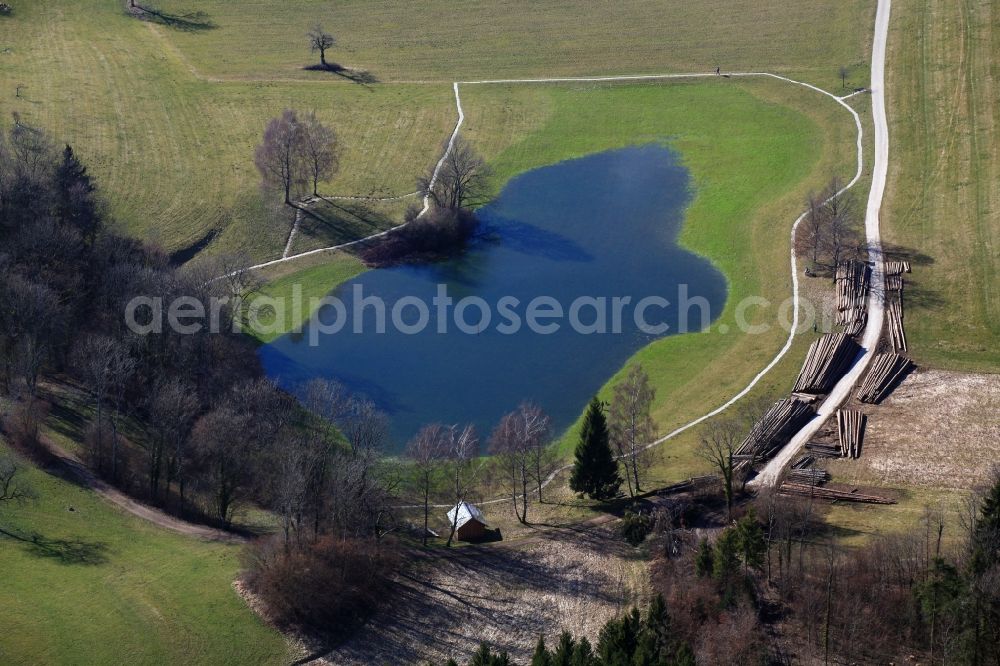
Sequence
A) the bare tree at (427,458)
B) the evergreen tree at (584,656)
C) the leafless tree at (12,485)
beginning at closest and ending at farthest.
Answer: the evergreen tree at (584,656) < the leafless tree at (12,485) < the bare tree at (427,458)

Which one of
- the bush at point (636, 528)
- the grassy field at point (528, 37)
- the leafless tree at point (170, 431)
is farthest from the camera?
the grassy field at point (528, 37)

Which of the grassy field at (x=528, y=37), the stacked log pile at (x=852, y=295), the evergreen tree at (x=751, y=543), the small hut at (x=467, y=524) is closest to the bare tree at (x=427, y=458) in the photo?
the small hut at (x=467, y=524)

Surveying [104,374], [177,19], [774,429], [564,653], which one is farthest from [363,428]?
[177,19]

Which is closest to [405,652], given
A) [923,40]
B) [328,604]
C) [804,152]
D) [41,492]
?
[328,604]

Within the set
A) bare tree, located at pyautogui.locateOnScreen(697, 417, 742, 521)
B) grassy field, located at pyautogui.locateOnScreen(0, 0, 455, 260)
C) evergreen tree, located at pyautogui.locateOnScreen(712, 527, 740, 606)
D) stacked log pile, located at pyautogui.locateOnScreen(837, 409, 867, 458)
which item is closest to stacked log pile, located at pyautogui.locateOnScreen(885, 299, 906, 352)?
stacked log pile, located at pyautogui.locateOnScreen(837, 409, 867, 458)

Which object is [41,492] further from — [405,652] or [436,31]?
[436,31]

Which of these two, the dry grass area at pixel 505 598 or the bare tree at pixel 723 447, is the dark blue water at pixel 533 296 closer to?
the bare tree at pixel 723 447

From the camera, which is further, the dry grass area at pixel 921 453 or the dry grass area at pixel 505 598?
the dry grass area at pixel 921 453

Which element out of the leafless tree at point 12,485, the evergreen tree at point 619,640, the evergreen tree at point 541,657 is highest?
the leafless tree at point 12,485

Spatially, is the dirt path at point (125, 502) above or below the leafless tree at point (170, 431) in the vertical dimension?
below
